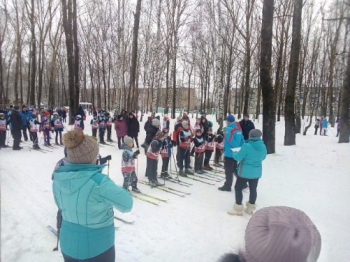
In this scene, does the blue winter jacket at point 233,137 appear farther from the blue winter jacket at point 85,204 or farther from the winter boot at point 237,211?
the blue winter jacket at point 85,204

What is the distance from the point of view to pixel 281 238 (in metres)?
1.09

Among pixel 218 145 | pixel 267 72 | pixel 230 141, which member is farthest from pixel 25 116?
pixel 267 72

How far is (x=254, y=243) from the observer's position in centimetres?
115

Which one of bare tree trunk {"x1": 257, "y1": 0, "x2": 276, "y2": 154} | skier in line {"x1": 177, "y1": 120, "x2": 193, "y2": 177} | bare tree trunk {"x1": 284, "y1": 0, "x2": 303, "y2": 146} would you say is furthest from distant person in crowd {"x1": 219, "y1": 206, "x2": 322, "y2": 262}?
bare tree trunk {"x1": 284, "y1": 0, "x2": 303, "y2": 146}

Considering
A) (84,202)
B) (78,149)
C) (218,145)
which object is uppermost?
(78,149)

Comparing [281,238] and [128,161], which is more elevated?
[281,238]

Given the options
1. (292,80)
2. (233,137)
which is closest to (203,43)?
(292,80)

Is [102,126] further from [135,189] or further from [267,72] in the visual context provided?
[267,72]

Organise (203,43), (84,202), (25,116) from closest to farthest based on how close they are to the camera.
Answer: (84,202), (25,116), (203,43)

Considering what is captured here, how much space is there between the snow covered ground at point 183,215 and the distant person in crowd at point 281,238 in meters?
2.03

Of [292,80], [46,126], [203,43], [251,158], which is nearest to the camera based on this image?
[251,158]

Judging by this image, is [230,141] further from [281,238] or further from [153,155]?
[281,238]

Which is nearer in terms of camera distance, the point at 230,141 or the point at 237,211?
the point at 237,211

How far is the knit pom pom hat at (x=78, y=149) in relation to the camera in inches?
86.7
